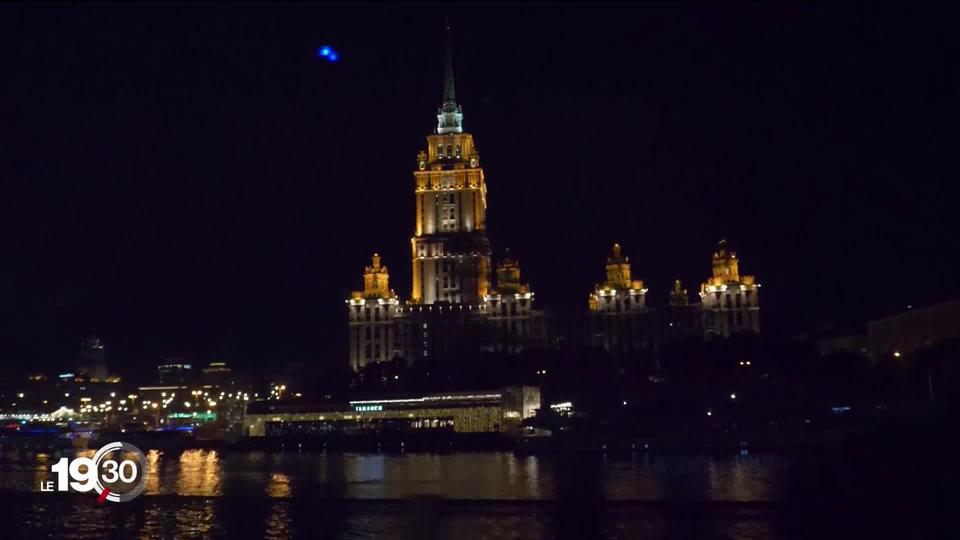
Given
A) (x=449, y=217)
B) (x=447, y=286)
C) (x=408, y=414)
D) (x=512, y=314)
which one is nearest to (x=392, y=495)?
(x=408, y=414)

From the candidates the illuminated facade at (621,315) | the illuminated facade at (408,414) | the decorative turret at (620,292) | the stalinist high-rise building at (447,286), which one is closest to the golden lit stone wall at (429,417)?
the illuminated facade at (408,414)

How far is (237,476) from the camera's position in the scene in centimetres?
4238

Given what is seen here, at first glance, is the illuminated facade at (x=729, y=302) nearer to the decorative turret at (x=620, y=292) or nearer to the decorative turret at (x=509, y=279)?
the decorative turret at (x=620, y=292)

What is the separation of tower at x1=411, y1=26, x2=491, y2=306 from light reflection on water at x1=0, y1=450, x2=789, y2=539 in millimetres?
43753

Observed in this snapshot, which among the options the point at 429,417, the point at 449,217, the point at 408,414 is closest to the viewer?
the point at 429,417

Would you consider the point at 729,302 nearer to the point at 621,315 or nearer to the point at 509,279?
the point at 621,315

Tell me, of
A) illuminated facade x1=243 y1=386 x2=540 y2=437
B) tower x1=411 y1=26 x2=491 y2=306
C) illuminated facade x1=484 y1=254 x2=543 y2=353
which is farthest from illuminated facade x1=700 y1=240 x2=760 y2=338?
illuminated facade x1=243 y1=386 x2=540 y2=437

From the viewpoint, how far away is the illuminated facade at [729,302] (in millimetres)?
91438

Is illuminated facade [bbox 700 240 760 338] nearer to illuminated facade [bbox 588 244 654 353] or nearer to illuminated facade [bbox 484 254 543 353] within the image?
illuminated facade [bbox 588 244 654 353]

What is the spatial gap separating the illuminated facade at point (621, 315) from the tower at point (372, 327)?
17.2 metres

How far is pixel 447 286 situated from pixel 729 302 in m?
24.3

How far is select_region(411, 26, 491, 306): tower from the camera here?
9506 centimetres

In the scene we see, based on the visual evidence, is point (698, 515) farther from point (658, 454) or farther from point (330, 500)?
point (658, 454)

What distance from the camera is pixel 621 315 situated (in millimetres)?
92438
